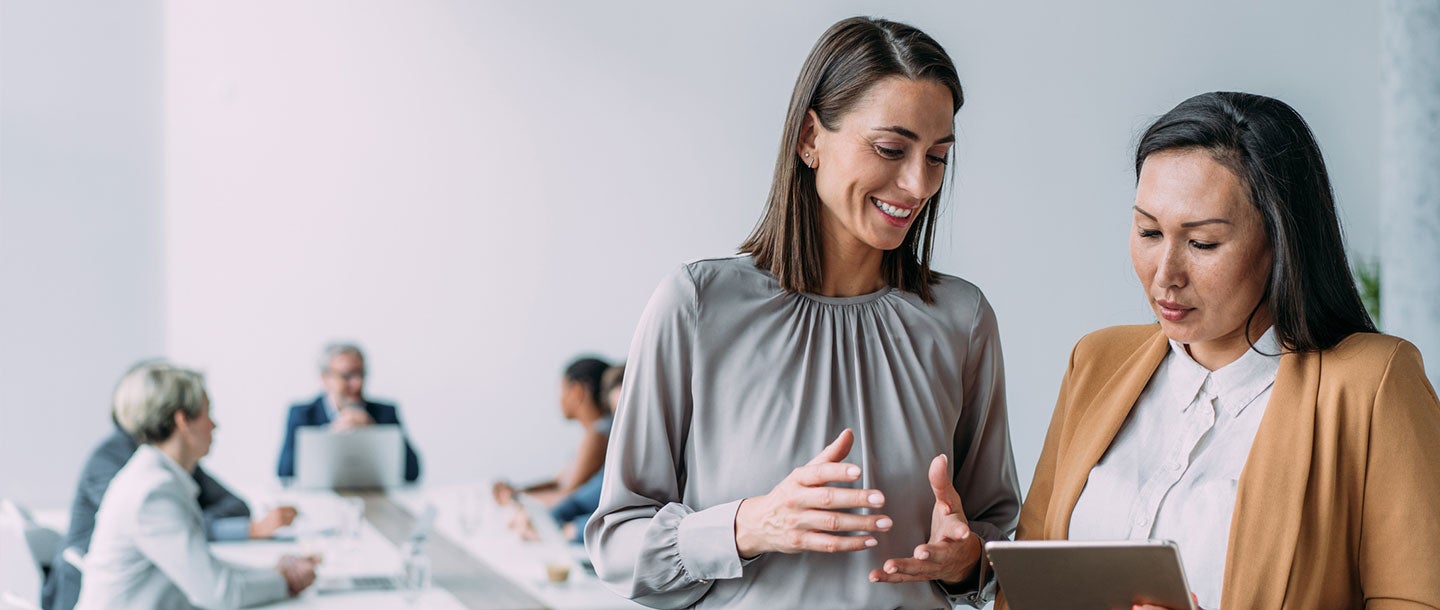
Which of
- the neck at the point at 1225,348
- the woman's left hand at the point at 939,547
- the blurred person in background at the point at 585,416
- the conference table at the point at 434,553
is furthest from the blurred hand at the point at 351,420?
the neck at the point at 1225,348

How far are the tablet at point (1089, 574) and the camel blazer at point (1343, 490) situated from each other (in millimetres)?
147

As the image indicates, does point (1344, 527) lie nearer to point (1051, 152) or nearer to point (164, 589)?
point (164, 589)

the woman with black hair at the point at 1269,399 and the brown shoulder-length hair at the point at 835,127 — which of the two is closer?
the woman with black hair at the point at 1269,399

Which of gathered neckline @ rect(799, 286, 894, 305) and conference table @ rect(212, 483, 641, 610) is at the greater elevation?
gathered neckline @ rect(799, 286, 894, 305)

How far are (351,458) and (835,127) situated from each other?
15.6 feet

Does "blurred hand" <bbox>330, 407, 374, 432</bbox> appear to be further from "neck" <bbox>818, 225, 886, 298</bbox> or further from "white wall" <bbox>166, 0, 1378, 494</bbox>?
"neck" <bbox>818, 225, 886, 298</bbox>

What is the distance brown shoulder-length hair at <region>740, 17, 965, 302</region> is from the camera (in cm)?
175

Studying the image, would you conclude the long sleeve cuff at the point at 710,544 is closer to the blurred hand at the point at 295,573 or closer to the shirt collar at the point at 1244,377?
the shirt collar at the point at 1244,377

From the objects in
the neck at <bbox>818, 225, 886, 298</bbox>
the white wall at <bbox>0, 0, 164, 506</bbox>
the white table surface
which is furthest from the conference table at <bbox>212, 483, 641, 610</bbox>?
the white wall at <bbox>0, 0, 164, 506</bbox>

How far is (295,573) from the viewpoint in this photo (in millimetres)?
3812

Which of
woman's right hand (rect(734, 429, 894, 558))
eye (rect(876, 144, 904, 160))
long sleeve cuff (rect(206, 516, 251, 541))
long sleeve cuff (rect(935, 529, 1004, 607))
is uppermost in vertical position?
eye (rect(876, 144, 904, 160))

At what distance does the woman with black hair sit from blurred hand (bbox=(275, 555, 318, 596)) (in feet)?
8.94

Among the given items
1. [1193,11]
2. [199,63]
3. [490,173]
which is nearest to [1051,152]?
[1193,11]

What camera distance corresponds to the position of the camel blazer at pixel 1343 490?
1.52m
